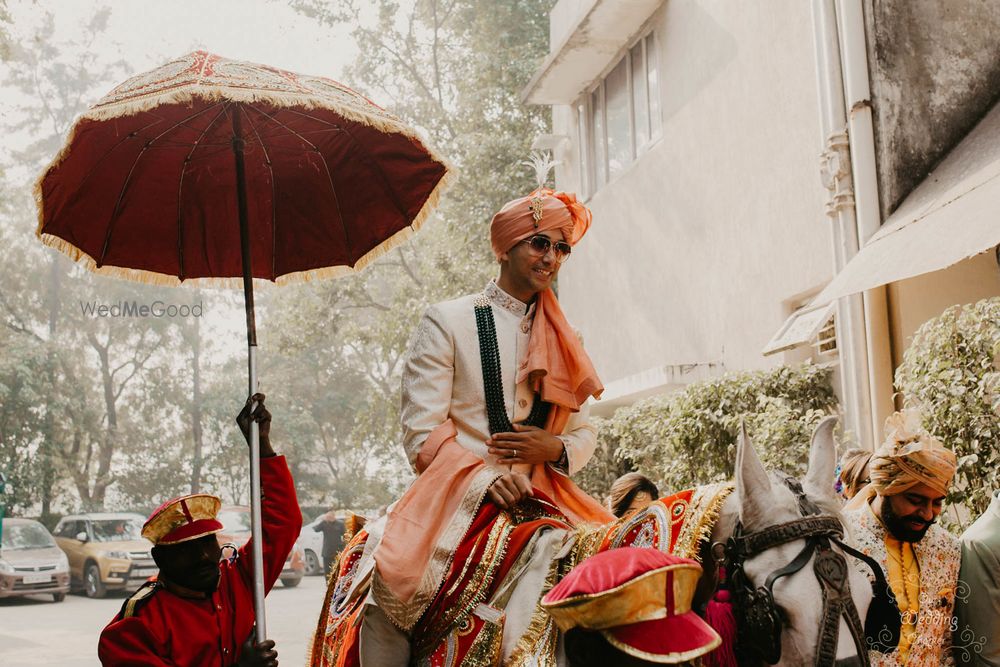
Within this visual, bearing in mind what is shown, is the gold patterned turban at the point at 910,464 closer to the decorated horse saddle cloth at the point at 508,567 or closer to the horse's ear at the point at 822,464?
the horse's ear at the point at 822,464

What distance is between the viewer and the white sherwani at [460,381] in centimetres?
386

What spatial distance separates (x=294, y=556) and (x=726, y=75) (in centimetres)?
1906

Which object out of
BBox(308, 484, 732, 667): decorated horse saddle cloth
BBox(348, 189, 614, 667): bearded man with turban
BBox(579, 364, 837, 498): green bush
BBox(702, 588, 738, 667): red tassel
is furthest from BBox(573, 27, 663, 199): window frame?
BBox(702, 588, 738, 667): red tassel

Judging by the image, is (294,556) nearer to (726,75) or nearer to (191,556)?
(726,75)

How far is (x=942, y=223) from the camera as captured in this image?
7.83 meters

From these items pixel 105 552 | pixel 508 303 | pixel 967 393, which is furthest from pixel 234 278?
pixel 105 552

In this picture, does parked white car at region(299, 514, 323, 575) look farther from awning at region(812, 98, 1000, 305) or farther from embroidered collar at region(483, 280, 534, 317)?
embroidered collar at region(483, 280, 534, 317)

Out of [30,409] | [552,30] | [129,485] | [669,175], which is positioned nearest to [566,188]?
[552,30]

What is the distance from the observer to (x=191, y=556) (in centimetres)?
430

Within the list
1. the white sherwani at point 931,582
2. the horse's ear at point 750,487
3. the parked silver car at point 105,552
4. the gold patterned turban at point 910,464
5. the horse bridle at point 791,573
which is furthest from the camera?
the parked silver car at point 105,552

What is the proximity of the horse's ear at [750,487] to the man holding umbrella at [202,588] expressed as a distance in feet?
6.81

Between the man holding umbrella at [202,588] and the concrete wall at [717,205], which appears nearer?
the man holding umbrella at [202,588]

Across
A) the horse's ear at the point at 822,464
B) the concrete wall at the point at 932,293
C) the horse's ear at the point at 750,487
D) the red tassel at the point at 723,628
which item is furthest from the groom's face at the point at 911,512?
the concrete wall at the point at 932,293

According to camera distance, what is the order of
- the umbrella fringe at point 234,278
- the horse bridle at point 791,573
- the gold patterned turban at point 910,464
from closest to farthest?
the horse bridle at point 791,573, the gold patterned turban at point 910,464, the umbrella fringe at point 234,278
